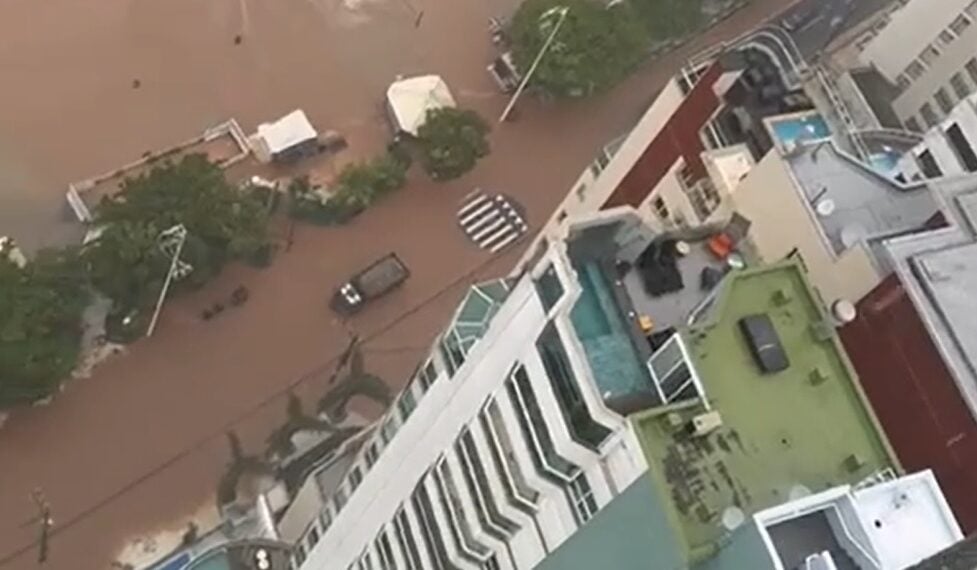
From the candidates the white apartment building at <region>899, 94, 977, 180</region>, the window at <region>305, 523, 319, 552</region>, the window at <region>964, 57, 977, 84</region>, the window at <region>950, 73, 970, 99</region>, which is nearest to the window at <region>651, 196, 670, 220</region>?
the white apartment building at <region>899, 94, 977, 180</region>

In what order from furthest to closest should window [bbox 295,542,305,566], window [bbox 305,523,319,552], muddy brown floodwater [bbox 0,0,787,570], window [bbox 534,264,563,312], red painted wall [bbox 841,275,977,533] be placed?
muddy brown floodwater [bbox 0,0,787,570] → window [bbox 295,542,305,566] → window [bbox 305,523,319,552] → window [bbox 534,264,563,312] → red painted wall [bbox 841,275,977,533]

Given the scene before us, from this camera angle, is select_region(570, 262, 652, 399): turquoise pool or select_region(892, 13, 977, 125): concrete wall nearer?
select_region(570, 262, 652, 399): turquoise pool

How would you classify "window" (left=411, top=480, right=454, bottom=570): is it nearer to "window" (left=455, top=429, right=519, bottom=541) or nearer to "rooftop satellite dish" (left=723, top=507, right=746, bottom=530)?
"window" (left=455, top=429, right=519, bottom=541)

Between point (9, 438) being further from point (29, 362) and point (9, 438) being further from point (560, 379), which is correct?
point (560, 379)

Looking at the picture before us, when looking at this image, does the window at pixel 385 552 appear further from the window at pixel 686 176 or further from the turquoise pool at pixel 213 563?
the window at pixel 686 176

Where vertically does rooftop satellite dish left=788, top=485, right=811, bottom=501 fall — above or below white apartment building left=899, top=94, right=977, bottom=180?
below

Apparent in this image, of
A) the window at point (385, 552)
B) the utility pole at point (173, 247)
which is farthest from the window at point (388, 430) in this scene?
the utility pole at point (173, 247)

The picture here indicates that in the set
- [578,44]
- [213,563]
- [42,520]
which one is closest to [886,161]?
[578,44]
